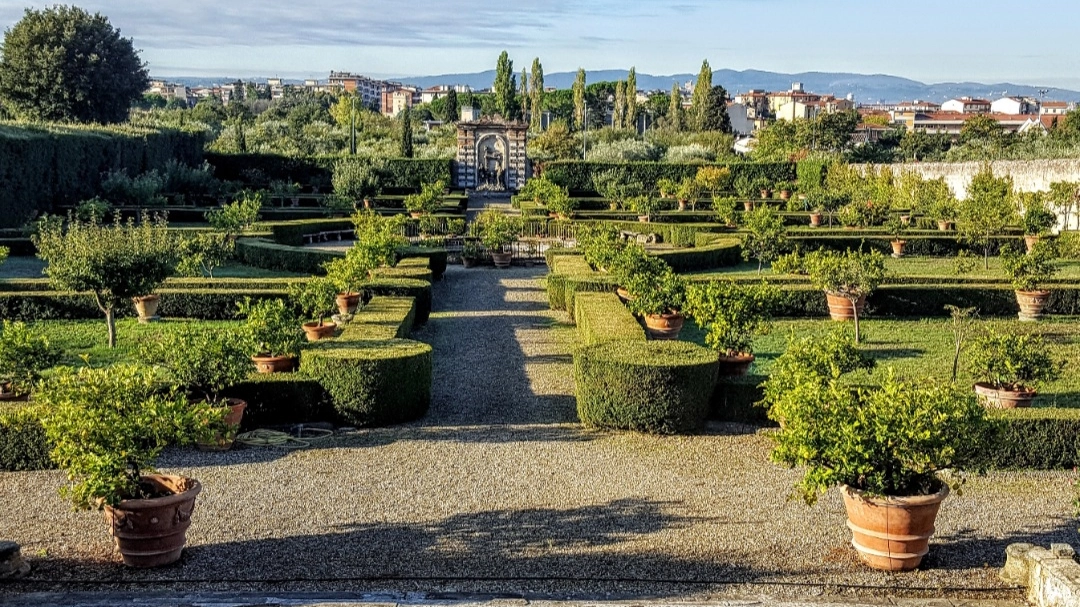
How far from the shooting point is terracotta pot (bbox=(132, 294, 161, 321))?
53.5 feet

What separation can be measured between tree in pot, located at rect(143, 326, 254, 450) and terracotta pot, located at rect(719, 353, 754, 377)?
5.38 metres

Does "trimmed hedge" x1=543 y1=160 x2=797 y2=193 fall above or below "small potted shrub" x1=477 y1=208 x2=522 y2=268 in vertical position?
above

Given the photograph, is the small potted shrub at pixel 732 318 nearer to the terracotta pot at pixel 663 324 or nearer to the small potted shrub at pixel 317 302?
the terracotta pot at pixel 663 324

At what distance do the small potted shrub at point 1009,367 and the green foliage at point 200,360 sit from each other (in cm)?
747

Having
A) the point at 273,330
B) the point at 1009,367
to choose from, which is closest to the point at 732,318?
the point at 1009,367

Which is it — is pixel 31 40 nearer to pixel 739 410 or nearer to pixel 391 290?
pixel 391 290

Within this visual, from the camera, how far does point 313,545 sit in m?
7.64

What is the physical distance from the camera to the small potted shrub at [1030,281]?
17.3 meters

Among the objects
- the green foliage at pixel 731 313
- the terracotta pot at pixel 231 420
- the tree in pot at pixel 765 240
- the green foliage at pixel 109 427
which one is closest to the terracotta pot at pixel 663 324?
the green foliage at pixel 731 313

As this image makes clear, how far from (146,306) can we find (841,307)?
10.9m

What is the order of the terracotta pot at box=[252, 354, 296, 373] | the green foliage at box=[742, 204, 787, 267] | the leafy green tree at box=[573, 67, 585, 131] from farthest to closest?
the leafy green tree at box=[573, 67, 585, 131]
the green foliage at box=[742, 204, 787, 267]
the terracotta pot at box=[252, 354, 296, 373]

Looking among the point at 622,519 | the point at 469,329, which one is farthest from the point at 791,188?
the point at 622,519

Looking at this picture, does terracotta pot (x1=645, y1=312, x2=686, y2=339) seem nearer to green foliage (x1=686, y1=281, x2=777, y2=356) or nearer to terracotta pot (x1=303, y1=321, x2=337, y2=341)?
green foliage (x1=686, y1=281, x2=777, y2=356)

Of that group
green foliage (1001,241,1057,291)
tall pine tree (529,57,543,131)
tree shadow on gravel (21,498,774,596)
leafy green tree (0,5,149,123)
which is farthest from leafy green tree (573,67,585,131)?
tree shadow on gravel (21,498,774,596)
